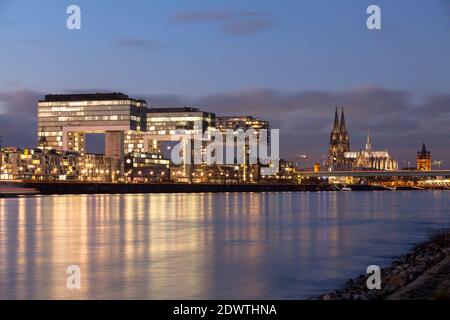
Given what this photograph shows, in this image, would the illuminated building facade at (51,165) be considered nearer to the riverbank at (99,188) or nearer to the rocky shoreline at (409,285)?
the riverbank at (99,188)

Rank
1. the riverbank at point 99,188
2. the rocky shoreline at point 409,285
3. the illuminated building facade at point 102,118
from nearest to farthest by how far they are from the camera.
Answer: the rocky shoreline at point 409,285 → the riverbank at point 99,188 → the illuminated building facade at point 102,118

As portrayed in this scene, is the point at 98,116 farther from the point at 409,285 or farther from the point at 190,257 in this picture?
the point at 409,285

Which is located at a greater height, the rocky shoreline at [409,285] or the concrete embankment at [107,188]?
the concrete embankment at [107,188]

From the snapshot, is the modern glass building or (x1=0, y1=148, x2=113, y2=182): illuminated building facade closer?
(x1=0, y1=148, x2=113, y2=182): illuminated building facade

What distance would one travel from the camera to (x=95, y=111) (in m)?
194

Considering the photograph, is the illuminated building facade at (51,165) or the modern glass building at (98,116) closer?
the illuminated building facade at (51,165)

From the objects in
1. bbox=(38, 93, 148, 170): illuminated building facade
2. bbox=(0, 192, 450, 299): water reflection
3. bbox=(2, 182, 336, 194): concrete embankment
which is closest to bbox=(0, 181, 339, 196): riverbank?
bbox=(2, 182, 336, 194): concrete embankment

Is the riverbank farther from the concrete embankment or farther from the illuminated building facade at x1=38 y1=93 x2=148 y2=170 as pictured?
the illuminated building facade at x1=38 y1=93 x2=148 y2=170

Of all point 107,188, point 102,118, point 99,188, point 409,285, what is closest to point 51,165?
point 107,188

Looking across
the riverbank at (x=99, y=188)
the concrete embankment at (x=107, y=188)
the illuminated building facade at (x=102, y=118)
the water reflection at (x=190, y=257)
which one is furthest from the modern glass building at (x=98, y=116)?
the water reflection at (x=190, y=257)

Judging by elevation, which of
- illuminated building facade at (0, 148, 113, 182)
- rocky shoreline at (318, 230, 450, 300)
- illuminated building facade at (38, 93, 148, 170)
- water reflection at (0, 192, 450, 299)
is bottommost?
water reflection at (0, 192, 450, 299)
